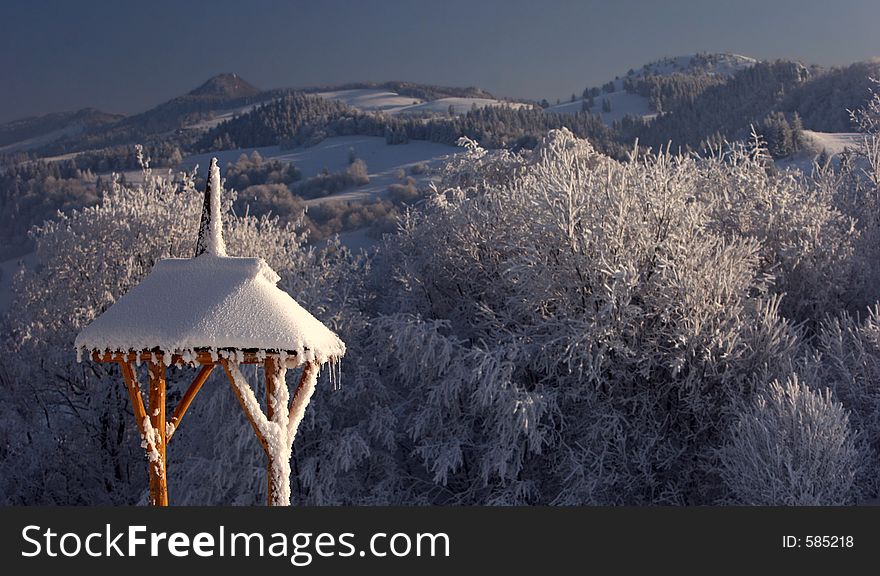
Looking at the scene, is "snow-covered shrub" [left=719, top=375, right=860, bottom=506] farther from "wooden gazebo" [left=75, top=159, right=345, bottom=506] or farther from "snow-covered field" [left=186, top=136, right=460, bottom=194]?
"snow-covered field" [left=186, top=136, right=460, bottom=194]

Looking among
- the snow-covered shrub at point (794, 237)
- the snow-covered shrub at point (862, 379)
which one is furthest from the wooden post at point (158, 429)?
the snow-covered shrub at point (794, 237)

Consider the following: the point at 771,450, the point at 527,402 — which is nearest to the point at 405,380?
the point at 527,402

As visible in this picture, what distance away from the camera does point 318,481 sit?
26.2 meters

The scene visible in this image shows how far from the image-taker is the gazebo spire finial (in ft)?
39.4

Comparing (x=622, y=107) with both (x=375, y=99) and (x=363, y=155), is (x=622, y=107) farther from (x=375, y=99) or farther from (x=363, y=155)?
(x=363, y=155)

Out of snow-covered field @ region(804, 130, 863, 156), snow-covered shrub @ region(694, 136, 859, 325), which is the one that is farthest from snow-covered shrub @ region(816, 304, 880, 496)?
snow-covered field @ region(804, 130, 863, 156)

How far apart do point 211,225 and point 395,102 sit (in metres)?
183

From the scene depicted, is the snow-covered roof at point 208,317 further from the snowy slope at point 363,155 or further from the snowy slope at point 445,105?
the snowy slope at point 445,105

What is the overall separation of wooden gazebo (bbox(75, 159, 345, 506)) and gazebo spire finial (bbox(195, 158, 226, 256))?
0.01 m

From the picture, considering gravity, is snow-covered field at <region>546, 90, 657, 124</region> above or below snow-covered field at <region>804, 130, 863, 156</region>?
above

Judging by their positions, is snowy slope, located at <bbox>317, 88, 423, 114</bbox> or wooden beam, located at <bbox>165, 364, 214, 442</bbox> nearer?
wooden beam, located at <bbox>165, 364, 214, 442</bbox>

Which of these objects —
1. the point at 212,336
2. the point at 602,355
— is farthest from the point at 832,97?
the point at 212,336

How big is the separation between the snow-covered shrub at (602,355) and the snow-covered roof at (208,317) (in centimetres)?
1284

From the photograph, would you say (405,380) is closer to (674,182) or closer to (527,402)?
(527,402)
